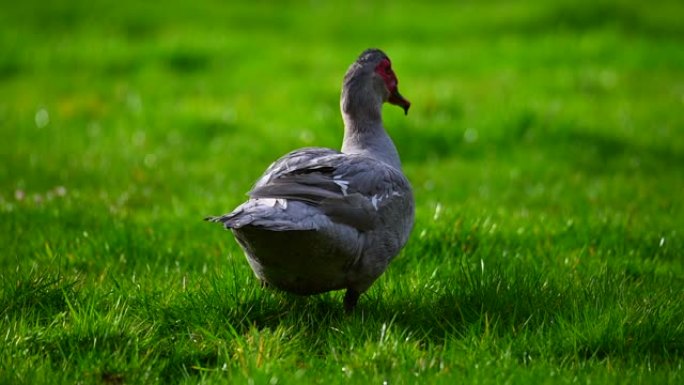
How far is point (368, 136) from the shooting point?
5273 mm

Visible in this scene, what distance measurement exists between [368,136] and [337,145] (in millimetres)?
4093

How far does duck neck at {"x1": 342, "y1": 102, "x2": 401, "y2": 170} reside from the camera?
5.23m

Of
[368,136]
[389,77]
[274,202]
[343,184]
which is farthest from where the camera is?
[389,77]

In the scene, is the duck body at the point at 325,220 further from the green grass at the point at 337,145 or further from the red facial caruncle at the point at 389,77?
the red facial caruncle at the point at 389,77

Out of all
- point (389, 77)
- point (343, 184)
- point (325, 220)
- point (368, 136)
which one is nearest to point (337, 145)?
point (389, 77)

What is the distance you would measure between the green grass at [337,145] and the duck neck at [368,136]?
2.33 feet

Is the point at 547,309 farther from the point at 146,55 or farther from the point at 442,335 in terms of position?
the point at 146,55

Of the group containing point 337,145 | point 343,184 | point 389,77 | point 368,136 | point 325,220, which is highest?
point 389,77

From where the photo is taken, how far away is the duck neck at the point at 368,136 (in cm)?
523

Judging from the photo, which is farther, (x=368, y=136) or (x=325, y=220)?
(x=368, y=136)

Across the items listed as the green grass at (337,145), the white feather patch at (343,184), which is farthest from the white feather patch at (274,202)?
the green grass at (337,145)

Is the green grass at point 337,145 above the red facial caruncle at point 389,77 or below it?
below

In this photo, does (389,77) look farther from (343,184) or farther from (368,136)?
(343,184)

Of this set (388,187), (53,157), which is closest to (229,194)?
(53,157)
